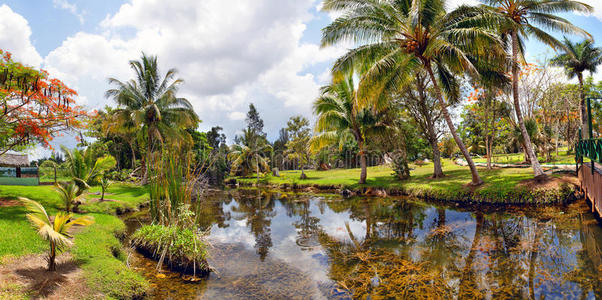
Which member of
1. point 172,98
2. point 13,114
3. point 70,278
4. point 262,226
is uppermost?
point 172,98

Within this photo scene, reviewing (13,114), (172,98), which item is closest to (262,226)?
(13,114)

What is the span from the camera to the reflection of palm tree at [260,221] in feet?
26.0

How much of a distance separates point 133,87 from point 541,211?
954 inches

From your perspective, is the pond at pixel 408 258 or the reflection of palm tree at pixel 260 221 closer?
the pond at pixel 408 258

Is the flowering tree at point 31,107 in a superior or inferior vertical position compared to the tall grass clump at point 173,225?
superior

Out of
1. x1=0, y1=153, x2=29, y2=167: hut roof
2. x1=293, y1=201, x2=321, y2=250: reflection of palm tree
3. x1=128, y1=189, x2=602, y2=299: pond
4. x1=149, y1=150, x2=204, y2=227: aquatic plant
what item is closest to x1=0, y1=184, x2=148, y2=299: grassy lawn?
x1=128, y1=189, x2=602, y2=299: pond

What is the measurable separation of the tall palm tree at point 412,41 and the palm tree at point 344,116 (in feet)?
16.9

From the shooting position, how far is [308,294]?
4.89m

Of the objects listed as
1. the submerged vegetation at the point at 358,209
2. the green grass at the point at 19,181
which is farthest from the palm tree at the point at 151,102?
the green grass at the point at 19,181

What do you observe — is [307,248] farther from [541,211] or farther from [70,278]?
[541,211]

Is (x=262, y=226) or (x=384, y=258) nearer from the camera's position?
(x=384, y=258)

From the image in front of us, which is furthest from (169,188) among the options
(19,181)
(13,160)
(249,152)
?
(249,152)

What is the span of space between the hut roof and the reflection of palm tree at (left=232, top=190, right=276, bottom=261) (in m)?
15.9

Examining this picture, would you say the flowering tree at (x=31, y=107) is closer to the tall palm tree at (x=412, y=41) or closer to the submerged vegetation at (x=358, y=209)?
the submerged vegetation at (x=358, y=209)
